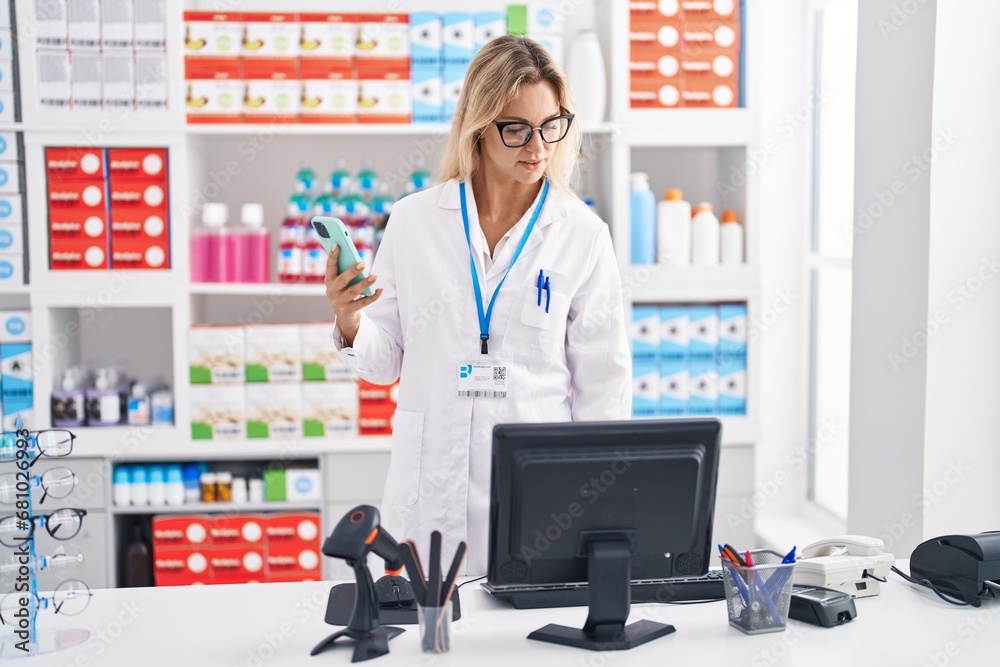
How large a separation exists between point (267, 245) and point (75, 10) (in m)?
0.97

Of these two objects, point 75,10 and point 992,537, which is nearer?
point 992,537

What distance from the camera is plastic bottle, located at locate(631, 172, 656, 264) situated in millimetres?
3221

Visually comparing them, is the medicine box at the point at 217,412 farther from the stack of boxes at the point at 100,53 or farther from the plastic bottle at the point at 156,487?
the stack of boxes at the point at 100,53

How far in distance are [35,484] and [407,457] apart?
774mm

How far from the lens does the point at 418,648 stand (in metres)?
1.46

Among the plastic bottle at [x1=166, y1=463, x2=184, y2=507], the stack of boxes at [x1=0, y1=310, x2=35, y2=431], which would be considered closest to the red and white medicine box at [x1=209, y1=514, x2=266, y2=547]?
the plastic bottle at [x1=166, y1=463, x2=184, y2=507]

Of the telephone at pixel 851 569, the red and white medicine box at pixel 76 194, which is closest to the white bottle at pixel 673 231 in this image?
the telephone at pixel 851 569

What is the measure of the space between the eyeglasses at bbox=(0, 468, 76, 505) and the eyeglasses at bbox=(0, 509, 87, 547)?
31mm

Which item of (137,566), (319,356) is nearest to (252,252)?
(319,356)

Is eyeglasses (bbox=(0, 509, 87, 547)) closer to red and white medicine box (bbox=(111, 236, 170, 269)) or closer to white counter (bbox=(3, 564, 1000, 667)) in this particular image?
white counter (bbox=(3, 564, 1000, 667))

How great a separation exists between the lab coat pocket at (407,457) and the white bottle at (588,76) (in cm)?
150

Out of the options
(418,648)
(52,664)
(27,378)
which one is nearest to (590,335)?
→ (418,648)

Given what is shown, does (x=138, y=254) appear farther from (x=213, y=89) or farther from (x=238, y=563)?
(x=238, y=563)

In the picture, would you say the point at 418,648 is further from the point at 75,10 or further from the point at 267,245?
the point at 75,10
